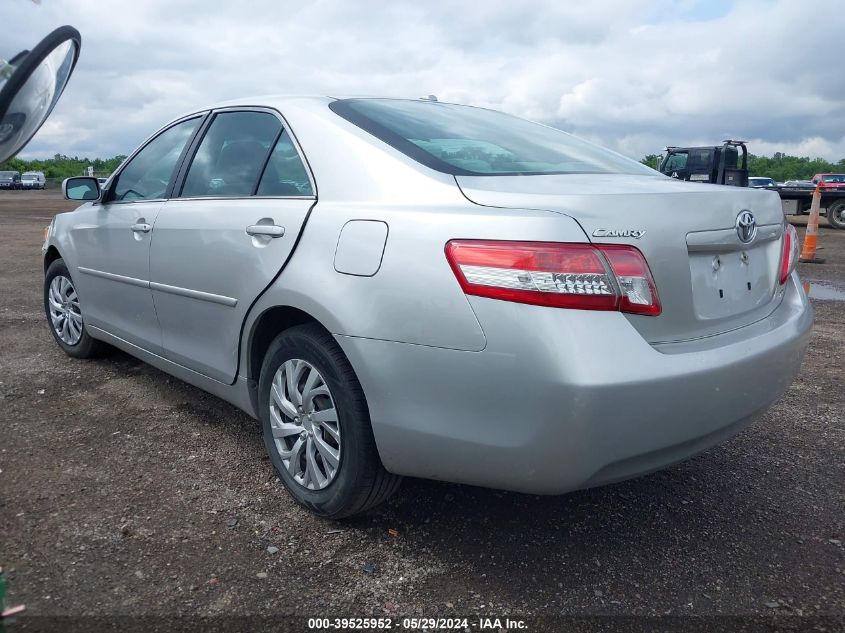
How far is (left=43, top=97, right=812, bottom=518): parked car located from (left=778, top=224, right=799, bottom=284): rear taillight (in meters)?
0.02

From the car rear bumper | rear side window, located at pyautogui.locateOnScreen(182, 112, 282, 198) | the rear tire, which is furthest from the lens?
the rear tire

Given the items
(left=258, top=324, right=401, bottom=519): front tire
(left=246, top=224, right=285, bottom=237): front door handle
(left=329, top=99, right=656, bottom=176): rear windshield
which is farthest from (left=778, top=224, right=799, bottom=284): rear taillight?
(left=246, top=224, right=285, bottom=237): front door handle

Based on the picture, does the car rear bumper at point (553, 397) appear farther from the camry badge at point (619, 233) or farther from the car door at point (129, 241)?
the car door at point (129, 241)

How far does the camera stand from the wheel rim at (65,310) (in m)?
4.61

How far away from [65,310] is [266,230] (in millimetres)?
2700

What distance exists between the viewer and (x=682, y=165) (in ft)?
57.4

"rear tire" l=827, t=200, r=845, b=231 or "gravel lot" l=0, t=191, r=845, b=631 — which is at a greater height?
"rear tire" l=827, t=200, r=845, b=231

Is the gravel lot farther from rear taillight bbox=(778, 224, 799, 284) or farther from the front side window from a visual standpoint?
the front side window

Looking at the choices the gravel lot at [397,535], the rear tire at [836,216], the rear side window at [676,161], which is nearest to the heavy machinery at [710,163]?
the rear side window at [676,161]

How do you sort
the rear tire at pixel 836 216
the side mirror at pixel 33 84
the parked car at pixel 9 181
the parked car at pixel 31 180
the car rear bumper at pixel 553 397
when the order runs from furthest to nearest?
the parked car at pixel 31 180, the parked car at pixel 9 181, the rear tire at pixel 836 216, the car rear bumper at pixel 553 397, the side mirror at pixel 33 84

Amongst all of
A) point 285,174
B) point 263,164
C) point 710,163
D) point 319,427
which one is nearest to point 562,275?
point 319,427

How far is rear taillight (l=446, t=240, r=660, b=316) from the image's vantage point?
1972mm

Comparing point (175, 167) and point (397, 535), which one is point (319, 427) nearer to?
point (397, 535)

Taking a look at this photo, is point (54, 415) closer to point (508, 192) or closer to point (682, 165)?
point (508, 192)
